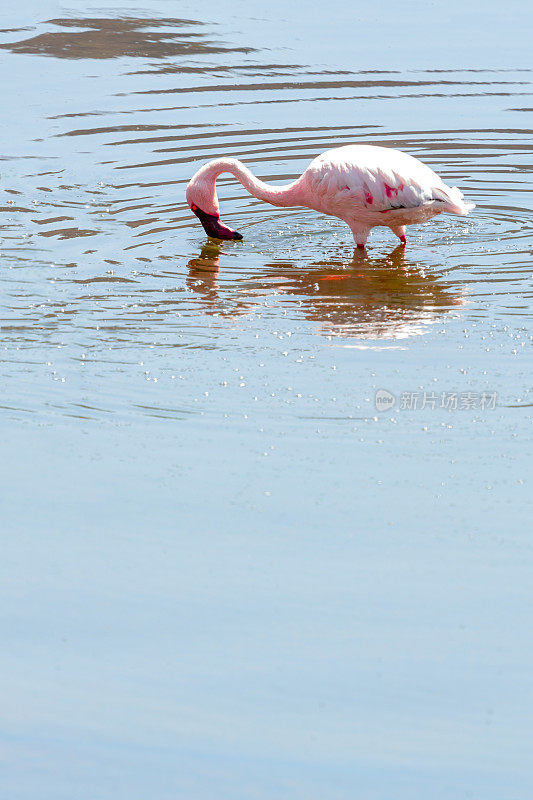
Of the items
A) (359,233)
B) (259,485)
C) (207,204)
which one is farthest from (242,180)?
(259,485)

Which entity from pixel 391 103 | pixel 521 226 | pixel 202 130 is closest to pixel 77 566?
pixel 521 226

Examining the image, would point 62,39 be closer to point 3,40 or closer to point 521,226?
point 3,40

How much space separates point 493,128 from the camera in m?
12.2

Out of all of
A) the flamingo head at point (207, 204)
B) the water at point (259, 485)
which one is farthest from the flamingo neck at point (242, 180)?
the water at point (259, 485)

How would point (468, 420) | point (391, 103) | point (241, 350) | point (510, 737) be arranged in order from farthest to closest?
point (391, 103)
point (241, 350)
point (468, 420)
point (510, 737)

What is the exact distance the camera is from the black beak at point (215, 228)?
934 cm

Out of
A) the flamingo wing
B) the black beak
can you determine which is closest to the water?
the black beak

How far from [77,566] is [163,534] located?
0.37 meters

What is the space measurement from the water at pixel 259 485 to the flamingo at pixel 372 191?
0.29 m

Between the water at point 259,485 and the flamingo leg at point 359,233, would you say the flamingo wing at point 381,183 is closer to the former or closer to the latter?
the flamingo leg at point 359,233

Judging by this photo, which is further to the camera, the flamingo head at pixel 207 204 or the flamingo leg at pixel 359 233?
the flamingo head at pixel 207 204

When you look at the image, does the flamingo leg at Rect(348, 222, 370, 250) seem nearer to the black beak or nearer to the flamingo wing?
the flamingo wing

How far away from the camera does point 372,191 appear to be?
8.78 metres

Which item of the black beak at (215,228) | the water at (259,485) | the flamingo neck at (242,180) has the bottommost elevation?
the water at (259,485)
